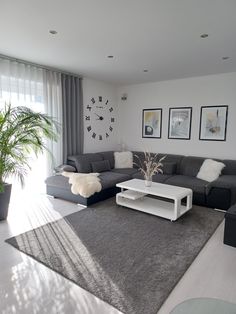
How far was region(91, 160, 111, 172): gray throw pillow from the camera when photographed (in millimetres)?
4727

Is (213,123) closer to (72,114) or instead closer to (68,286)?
(72,114)

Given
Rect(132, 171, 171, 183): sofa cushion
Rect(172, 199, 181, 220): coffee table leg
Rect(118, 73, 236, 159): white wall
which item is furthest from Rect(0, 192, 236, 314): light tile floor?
Rect(118, 73, 236, 159): white wall

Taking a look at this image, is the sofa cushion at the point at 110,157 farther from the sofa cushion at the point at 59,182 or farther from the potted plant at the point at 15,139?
the potted plant at the point at 15,139

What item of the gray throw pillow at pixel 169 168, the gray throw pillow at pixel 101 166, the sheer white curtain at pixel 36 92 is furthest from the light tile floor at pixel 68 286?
the gray throw pillow at pixel 101 166

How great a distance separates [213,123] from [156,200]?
7.08 ft

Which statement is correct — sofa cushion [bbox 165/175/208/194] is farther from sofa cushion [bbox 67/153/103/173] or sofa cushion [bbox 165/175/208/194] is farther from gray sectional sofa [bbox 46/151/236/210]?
sofa cushion [bbox 67/153/103/173]

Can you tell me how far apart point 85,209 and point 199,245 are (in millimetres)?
1855

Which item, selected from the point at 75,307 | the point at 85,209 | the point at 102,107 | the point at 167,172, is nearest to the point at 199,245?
the point at 75,307

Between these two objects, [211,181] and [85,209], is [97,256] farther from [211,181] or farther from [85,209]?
[211,181]

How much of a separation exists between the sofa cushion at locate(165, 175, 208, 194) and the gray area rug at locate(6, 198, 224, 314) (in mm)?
402

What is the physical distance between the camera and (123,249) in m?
2.52

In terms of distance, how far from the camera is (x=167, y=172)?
4777mm

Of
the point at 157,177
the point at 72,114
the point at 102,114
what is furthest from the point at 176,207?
the point at 102,114

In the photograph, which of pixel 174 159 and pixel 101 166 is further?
pixel 174 159
